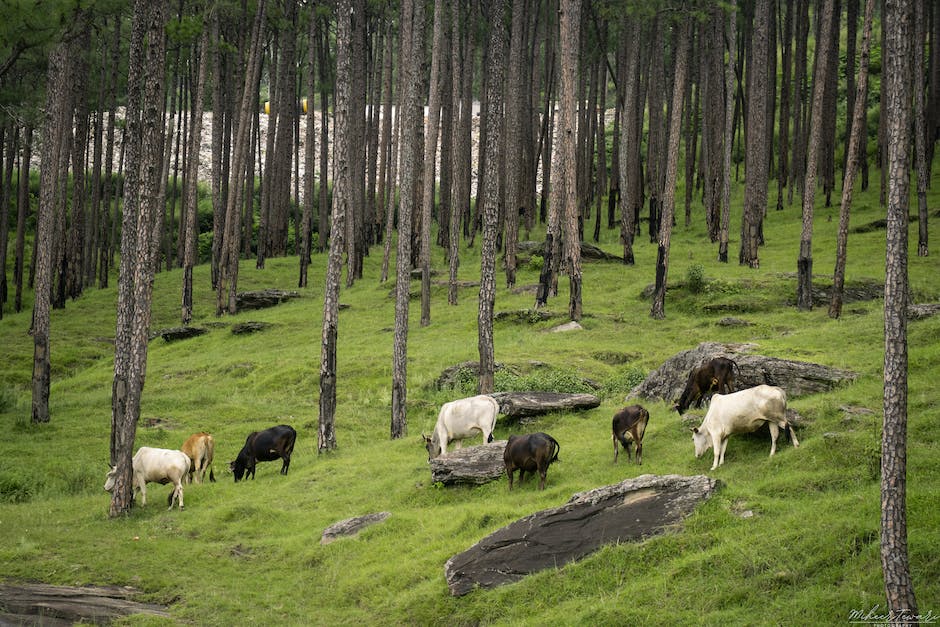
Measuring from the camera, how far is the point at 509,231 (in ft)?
126

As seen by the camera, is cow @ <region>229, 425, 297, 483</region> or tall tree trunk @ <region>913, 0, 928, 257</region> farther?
tall tree trunk @ <region>913, 0, 928, 257</region>

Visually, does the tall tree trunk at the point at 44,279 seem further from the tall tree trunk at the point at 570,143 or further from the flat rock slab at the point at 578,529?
the flat rock slab at the point at 578,529

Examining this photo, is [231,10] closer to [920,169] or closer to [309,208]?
[309,208]

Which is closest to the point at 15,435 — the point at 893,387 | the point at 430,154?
the point at 430,154

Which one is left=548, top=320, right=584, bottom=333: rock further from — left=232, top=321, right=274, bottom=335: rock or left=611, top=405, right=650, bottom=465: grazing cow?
left=611, top=405, right=650, bottom=465: grazing cow

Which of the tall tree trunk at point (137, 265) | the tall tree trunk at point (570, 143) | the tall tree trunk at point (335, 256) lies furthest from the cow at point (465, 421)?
the tall tree trunk at point (570, 143)

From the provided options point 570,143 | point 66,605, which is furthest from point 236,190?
point 66,605

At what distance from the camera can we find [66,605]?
11680 mm

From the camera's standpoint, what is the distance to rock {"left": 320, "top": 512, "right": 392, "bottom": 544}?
1455 centimetres

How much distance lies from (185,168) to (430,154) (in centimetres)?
2426

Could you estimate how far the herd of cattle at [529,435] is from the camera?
13.5 metres

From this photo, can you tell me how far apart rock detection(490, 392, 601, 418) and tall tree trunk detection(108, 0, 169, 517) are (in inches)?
298

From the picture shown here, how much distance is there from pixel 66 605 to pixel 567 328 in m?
21.4

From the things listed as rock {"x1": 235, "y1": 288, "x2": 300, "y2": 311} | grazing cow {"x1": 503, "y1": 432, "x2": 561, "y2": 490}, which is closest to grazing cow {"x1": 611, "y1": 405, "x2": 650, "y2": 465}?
grazing cow {"x1": 503, "y1": 432, "x2": 561, "y2": 490}
